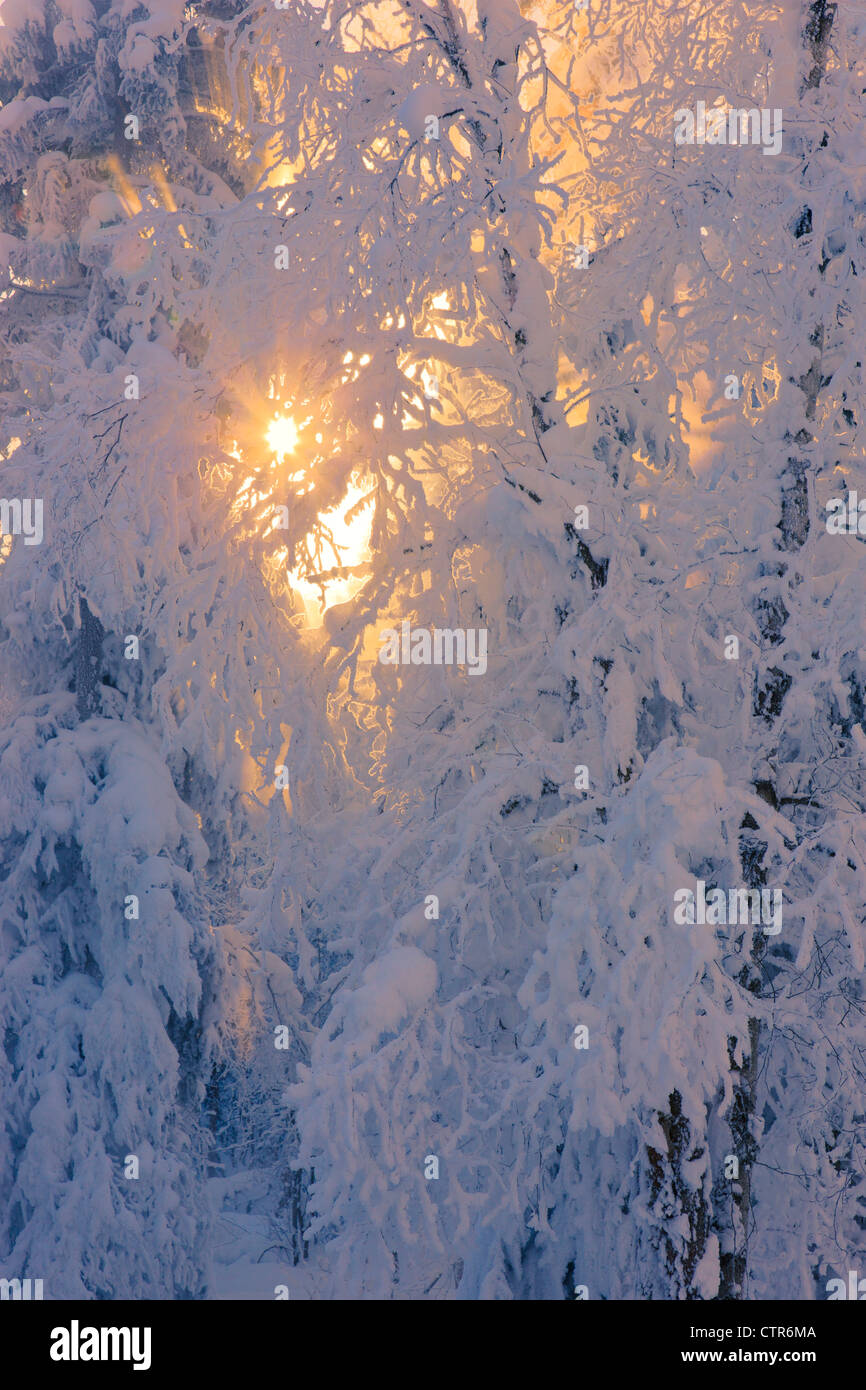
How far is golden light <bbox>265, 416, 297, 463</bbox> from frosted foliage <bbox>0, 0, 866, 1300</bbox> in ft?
0.30

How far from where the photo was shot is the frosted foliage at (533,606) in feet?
17.6

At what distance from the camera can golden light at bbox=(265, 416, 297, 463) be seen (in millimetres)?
6055

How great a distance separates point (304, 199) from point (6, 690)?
6.34m

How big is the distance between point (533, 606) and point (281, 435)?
1730mm

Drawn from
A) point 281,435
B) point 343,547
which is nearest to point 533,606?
point 343,547

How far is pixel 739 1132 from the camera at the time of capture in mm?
5723

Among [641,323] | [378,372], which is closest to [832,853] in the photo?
Answer: [641,323]

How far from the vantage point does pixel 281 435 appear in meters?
6.13

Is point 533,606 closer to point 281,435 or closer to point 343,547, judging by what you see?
point 343,547

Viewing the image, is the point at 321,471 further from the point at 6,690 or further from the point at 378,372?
the point at 6,690

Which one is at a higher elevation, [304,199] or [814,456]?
[304,199]

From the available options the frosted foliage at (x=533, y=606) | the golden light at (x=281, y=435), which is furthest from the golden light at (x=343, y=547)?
the golden light at (x=281, y=435)

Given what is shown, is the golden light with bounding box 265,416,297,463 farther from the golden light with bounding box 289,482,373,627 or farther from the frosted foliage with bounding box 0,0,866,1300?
the golden light with bounding box 289,482,373,627

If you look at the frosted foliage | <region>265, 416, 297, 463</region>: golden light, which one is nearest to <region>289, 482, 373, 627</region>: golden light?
the frosted foliage
